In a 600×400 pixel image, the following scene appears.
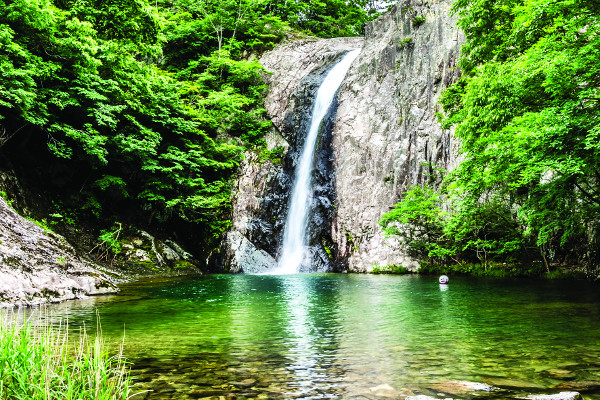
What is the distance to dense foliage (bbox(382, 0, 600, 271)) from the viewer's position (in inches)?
308

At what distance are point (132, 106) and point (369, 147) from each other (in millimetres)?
13160

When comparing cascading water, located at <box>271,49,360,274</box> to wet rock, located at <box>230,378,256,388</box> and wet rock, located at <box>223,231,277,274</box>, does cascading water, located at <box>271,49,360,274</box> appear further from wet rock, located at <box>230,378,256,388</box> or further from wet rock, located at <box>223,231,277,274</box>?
wet rock, located at <box>230,378,256,388</box>

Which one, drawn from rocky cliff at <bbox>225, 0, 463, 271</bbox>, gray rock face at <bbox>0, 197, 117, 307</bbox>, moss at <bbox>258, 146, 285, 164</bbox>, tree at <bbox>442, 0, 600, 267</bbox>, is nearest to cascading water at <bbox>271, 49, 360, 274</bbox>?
rocky cliff at <bbox>225, 0, 463, 271</bbox>

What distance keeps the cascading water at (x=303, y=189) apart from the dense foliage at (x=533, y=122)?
384 inches

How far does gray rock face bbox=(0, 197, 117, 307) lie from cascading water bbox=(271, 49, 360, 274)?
12.5 meters

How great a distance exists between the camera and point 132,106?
746 inches

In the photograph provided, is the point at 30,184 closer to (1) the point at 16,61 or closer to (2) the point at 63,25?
(1) the point at 16,61

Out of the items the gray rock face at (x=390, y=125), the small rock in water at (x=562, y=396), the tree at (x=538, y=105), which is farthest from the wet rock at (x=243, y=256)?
the small rock in water at (x=562, y=396)

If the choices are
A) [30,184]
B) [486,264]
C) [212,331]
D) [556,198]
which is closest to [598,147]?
[556,198]

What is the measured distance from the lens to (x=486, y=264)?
54.8 feet

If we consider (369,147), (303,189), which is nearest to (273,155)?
(303,189)

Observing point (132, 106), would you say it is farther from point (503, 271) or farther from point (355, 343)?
point (503, 271)

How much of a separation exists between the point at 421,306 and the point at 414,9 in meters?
21.7

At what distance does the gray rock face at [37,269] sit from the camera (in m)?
8.66
